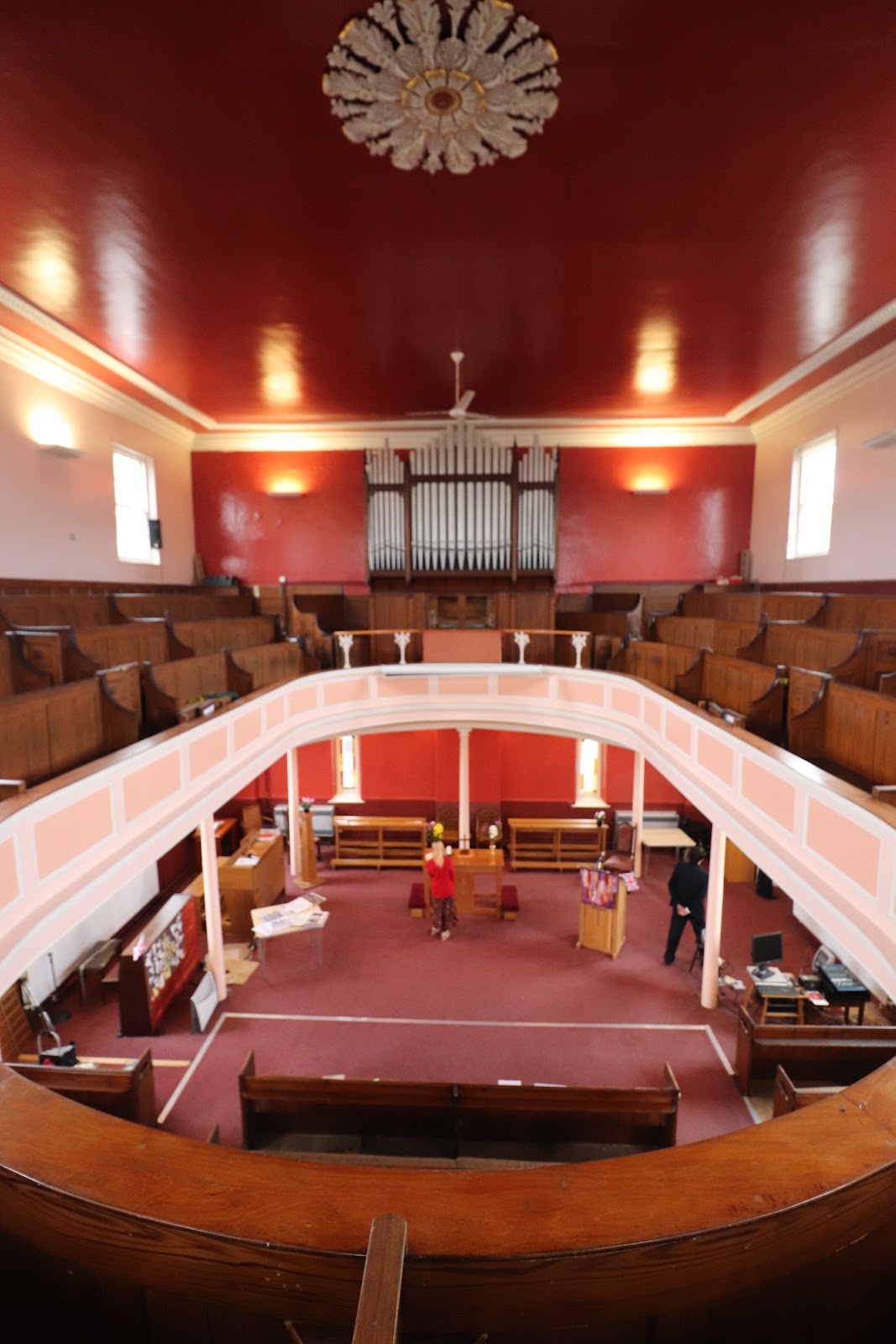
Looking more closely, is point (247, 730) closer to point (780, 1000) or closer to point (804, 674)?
point (804, 674)

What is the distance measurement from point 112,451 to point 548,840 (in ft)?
30.1

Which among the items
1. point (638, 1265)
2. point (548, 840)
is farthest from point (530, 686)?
point (638, 1265)

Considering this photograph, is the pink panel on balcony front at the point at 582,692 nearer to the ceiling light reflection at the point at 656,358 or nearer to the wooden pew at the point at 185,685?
Result: the ceiling light reflection at the point at 656,358

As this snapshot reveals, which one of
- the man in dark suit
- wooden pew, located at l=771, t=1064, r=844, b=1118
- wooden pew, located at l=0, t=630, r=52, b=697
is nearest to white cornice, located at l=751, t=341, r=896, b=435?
the man in dark suit

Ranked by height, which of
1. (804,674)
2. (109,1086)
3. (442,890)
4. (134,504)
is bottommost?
(442,890)

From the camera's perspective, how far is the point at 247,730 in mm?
6746

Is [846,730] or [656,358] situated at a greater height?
[656,358]

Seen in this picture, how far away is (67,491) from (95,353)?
1676mm

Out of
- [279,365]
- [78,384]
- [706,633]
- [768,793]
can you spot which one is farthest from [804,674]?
[78,384]

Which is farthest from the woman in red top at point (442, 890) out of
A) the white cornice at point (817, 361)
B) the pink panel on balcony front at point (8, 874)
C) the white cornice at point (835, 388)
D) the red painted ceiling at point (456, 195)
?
the white cornice at point (835, 388)

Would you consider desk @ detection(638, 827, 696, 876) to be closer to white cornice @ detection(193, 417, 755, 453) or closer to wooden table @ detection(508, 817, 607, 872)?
wooden table @ detection(508, 817, 607, 872)

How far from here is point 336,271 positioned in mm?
5570

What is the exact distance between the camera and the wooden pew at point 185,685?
5629mm

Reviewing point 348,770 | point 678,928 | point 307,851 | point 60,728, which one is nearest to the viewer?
point 60,728
